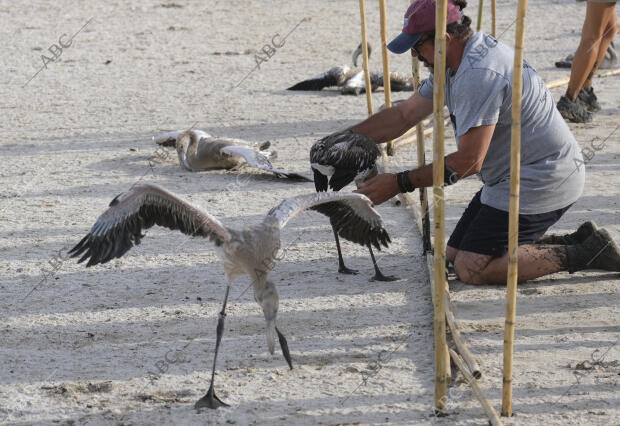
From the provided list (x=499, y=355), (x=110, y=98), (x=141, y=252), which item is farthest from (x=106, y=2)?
(x=499, y=355)

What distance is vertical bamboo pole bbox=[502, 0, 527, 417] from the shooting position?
11.0 feet

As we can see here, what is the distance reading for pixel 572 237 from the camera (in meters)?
5.37

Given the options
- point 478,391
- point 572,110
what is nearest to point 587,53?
point 572,110

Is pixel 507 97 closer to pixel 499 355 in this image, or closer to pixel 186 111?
pixel 499 355

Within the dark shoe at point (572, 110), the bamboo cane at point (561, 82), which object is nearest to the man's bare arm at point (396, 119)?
the dark shoe at point (572, 110)

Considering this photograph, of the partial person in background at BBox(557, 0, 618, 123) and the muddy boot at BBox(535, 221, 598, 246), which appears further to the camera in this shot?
the partial person in background at BBox(557, 0, 618, 123)

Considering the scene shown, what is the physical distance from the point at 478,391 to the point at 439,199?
82 centimetres

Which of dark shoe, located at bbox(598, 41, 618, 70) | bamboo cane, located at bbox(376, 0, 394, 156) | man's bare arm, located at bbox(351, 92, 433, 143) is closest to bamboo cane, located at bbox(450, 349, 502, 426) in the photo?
man's bare arm, located at bbox(351, 92, 433, 143)

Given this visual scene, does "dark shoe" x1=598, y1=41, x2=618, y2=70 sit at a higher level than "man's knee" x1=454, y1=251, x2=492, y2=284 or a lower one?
lower

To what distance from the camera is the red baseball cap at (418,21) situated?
4633mm

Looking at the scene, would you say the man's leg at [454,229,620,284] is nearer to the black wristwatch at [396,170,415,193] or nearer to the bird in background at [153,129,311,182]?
the black wristwatch at [396,170,415,193]

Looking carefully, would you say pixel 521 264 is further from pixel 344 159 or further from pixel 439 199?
pixel 439 199

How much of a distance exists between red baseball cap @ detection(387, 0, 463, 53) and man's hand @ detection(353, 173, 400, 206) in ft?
2.22

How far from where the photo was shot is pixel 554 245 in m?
5.23
